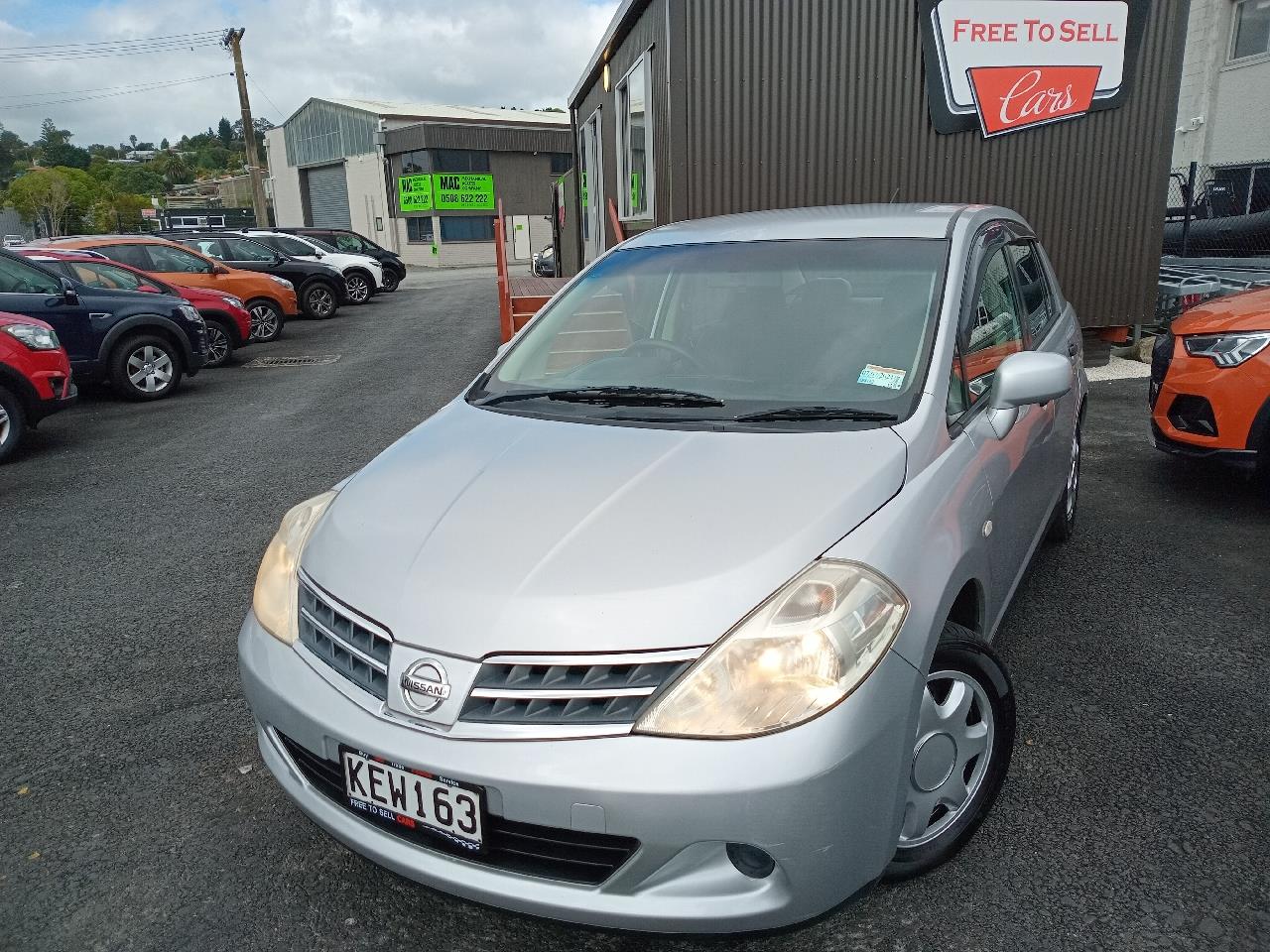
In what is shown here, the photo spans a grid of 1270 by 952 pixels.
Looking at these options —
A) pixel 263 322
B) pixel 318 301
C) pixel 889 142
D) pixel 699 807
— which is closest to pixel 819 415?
pixel 699 807

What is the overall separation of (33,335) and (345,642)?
6.63 metres

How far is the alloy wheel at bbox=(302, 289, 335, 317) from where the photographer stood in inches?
682

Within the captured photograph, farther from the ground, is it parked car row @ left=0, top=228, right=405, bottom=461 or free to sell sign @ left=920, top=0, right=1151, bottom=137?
free to sell sign @ left=920, top=0, right=1151, bottom=137

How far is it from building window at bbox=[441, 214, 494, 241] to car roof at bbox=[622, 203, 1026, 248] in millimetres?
40068

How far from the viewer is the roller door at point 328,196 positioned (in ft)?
154

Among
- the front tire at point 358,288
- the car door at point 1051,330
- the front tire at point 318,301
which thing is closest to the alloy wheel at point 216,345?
the front tire at point 318,301

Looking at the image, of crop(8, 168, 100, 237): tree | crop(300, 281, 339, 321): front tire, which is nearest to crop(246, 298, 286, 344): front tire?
crop(300, 281, 339, 321): front tire

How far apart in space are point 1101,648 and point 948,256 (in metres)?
1.62

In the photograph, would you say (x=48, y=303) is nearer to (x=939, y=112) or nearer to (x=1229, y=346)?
(x=939, y=112)

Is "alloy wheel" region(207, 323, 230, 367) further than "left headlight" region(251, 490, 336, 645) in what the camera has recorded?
Yes

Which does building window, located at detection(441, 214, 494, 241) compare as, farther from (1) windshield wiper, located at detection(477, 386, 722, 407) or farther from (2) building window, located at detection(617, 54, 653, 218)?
(1) windshield wiper, located at detection(477, 386, 722, 407)

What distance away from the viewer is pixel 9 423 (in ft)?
22.9

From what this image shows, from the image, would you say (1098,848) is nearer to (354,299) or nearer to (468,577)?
(468,577)

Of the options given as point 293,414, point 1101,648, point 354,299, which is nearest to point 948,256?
point 1101,648
